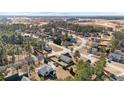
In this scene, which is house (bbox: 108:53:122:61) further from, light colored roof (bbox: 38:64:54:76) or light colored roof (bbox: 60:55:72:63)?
light colored roof (bbox: 38:64:54:76)

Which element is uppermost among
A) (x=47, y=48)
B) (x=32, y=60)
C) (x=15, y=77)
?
(x=47, y=48)

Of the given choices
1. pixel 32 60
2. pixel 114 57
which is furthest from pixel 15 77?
pixel 114 57

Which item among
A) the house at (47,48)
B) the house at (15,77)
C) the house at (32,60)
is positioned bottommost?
the house at (15,77)

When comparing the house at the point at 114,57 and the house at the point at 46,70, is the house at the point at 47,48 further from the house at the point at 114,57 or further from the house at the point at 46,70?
the house at the point at 114,57

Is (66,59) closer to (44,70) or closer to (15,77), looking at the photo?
(44,70)

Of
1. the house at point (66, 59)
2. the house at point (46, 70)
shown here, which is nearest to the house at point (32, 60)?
the house at point (46, 70)

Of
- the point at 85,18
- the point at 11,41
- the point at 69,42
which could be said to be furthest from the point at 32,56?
the point at 85,18

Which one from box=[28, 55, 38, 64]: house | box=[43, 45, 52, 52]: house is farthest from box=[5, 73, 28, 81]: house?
box=[43, 45, 52, 52]: house
